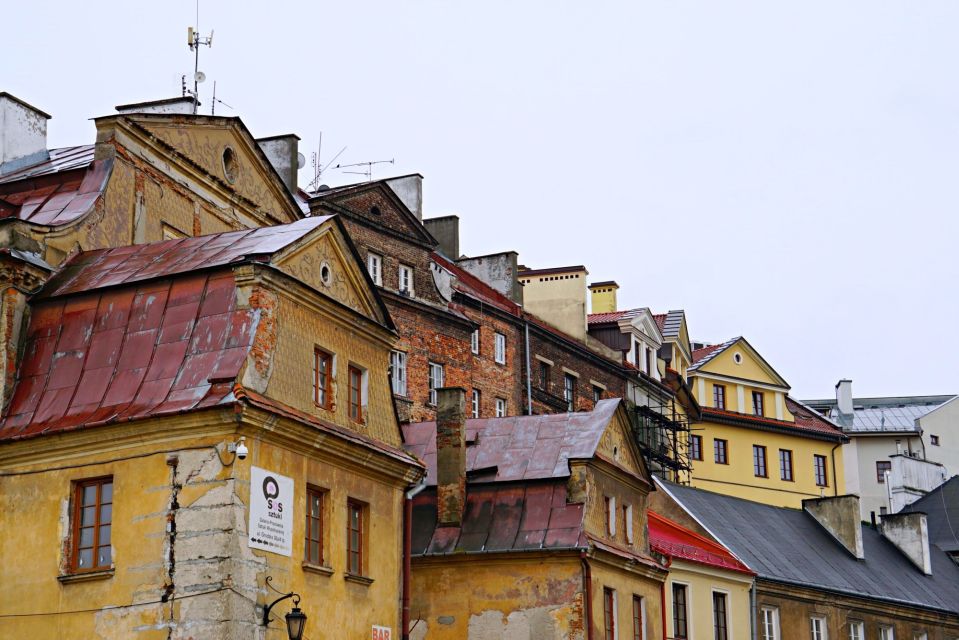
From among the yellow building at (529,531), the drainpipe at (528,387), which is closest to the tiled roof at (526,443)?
the yellow building at (529,531)

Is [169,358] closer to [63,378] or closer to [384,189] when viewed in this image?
[63,378]

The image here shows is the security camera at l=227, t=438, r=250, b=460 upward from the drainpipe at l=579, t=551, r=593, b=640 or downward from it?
upward

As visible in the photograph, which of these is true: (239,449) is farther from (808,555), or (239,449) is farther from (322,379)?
(808,555)

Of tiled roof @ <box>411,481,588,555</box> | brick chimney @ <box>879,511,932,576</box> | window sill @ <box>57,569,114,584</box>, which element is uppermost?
brick chimney @ <box>879,511,932,576</box>

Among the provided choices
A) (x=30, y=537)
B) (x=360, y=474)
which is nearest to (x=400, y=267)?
(x=360, y=474)

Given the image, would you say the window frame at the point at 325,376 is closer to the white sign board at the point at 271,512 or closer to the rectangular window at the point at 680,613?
the white sign board at the point at 271,512

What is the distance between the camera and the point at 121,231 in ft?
91.5

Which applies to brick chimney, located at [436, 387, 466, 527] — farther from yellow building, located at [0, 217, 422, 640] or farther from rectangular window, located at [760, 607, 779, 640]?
rectangular window, located at [760, 607, 779, 640]

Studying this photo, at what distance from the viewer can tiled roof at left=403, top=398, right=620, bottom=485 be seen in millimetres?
33219

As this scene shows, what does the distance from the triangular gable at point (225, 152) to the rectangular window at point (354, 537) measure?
8870 mm

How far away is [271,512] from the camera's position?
890 inches

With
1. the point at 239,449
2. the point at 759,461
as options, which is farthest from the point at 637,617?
the point at 759,461

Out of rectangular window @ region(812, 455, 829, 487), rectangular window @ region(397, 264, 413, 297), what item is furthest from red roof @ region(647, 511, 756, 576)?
rectangular window @ region(812, 455, 829, 487)

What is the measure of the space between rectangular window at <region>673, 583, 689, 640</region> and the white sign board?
1837 cm
